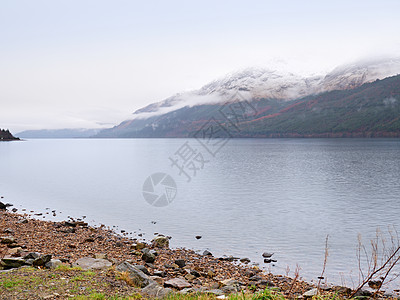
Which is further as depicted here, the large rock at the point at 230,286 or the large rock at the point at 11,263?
the large rock at the point at 11,263

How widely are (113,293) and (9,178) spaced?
75.6 metres

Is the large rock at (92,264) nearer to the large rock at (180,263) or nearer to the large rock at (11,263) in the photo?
the large rock at (11,263)

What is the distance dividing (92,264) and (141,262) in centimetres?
449

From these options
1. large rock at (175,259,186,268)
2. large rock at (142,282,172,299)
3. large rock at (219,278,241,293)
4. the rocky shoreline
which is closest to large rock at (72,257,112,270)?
the rocky shoreline

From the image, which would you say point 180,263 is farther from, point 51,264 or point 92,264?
point 51,264

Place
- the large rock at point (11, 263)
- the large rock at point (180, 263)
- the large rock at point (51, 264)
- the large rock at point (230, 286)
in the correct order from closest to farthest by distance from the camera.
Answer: the large rock at point (230, 286) → the large rock at point (11, 263) → the large rock at point (51, 264) → the large rock at point (180, 263)

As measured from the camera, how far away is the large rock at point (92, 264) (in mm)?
16344

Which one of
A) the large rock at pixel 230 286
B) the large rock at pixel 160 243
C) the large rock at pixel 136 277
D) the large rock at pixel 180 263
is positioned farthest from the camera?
the large rock at pixel 160 243

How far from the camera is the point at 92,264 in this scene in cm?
1695

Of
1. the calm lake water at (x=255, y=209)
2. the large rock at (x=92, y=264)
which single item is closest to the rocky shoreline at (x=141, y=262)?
the large rock at (x=92, y=264)

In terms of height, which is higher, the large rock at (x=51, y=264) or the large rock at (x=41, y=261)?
the large rock at (x=41, y=261)

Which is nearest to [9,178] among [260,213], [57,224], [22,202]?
[22,202]

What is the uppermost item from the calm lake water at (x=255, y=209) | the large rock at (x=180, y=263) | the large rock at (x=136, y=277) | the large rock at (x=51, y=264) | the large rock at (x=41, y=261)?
the large rock at (x=41, y=261)

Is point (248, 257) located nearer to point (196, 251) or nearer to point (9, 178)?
point (196, 251)
